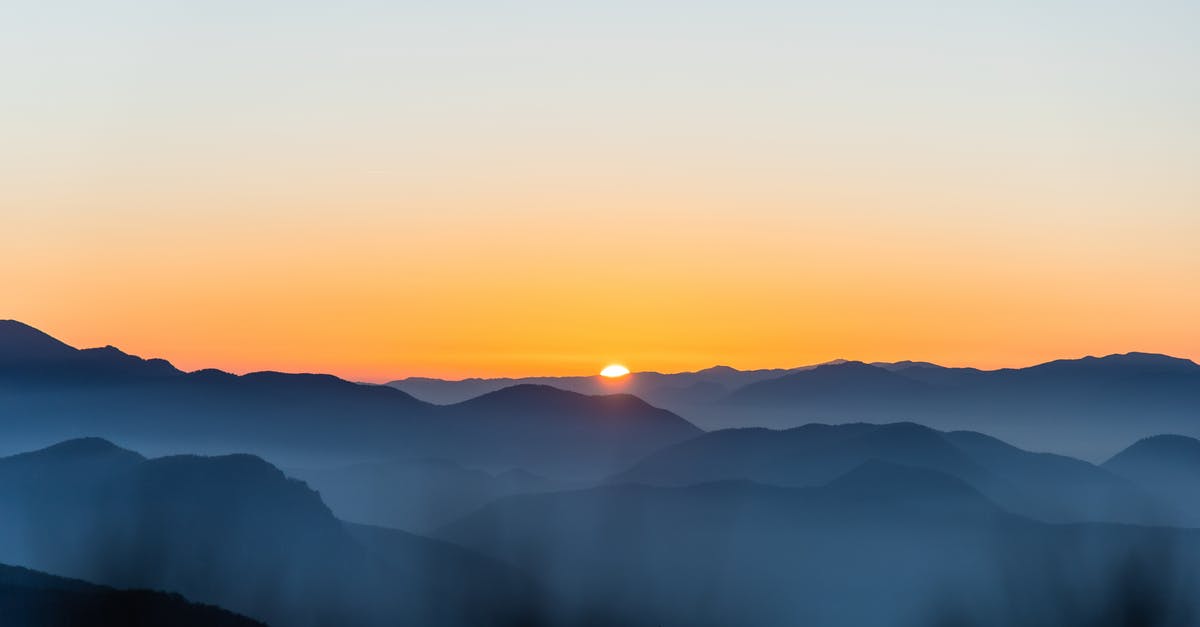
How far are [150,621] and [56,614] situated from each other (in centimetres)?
1384

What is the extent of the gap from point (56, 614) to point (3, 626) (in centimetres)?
725

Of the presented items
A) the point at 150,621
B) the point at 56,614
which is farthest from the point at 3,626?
the point at 150,621

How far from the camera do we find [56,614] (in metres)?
188

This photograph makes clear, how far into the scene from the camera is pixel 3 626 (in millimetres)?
184000

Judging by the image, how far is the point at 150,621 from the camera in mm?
195375

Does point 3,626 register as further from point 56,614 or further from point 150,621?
point 150,621

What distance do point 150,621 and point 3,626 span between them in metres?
20.9
